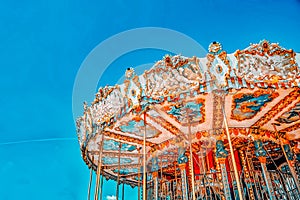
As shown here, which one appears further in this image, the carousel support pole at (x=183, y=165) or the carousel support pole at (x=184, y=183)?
the carousel support pole at (x=183, y=165)

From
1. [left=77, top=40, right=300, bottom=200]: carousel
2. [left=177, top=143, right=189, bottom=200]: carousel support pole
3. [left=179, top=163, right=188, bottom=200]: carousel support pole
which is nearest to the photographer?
[left=77, top=40, right=300, bottom=200]: carousel

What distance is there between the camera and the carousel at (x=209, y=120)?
430 cm

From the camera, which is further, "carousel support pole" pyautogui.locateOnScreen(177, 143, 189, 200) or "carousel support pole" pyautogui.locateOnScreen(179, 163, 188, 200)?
"carousel support pole" pyautogui.locateOnScreen(177, 143, 189, 200)

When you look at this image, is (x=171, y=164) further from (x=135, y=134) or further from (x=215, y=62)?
(x=215, y=62)

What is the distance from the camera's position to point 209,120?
256 inches

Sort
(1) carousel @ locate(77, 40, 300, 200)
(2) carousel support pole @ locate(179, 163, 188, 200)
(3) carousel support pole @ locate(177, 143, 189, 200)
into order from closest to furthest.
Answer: (1) carousel @ locate(77, 40, 300, 200) < (2) carousel support pole @ locate(179, 163, 188, 200) < (3) carousel support pole @ locate(177, 143, 189, 200)

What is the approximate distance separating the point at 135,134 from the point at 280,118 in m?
3.98

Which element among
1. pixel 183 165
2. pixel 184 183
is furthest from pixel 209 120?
pixel 184 183

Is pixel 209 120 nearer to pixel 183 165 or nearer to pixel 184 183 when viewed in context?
pixel 183 165

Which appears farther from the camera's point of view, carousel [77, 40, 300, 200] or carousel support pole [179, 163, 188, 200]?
carousel support pole [179, 163, 188, 200]

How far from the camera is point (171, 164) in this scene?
28.9 ft

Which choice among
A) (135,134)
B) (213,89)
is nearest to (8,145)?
(135,134)

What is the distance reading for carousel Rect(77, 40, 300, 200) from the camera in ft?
14.1

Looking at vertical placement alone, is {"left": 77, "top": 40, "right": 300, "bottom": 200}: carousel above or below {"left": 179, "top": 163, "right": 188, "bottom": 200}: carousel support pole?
above
